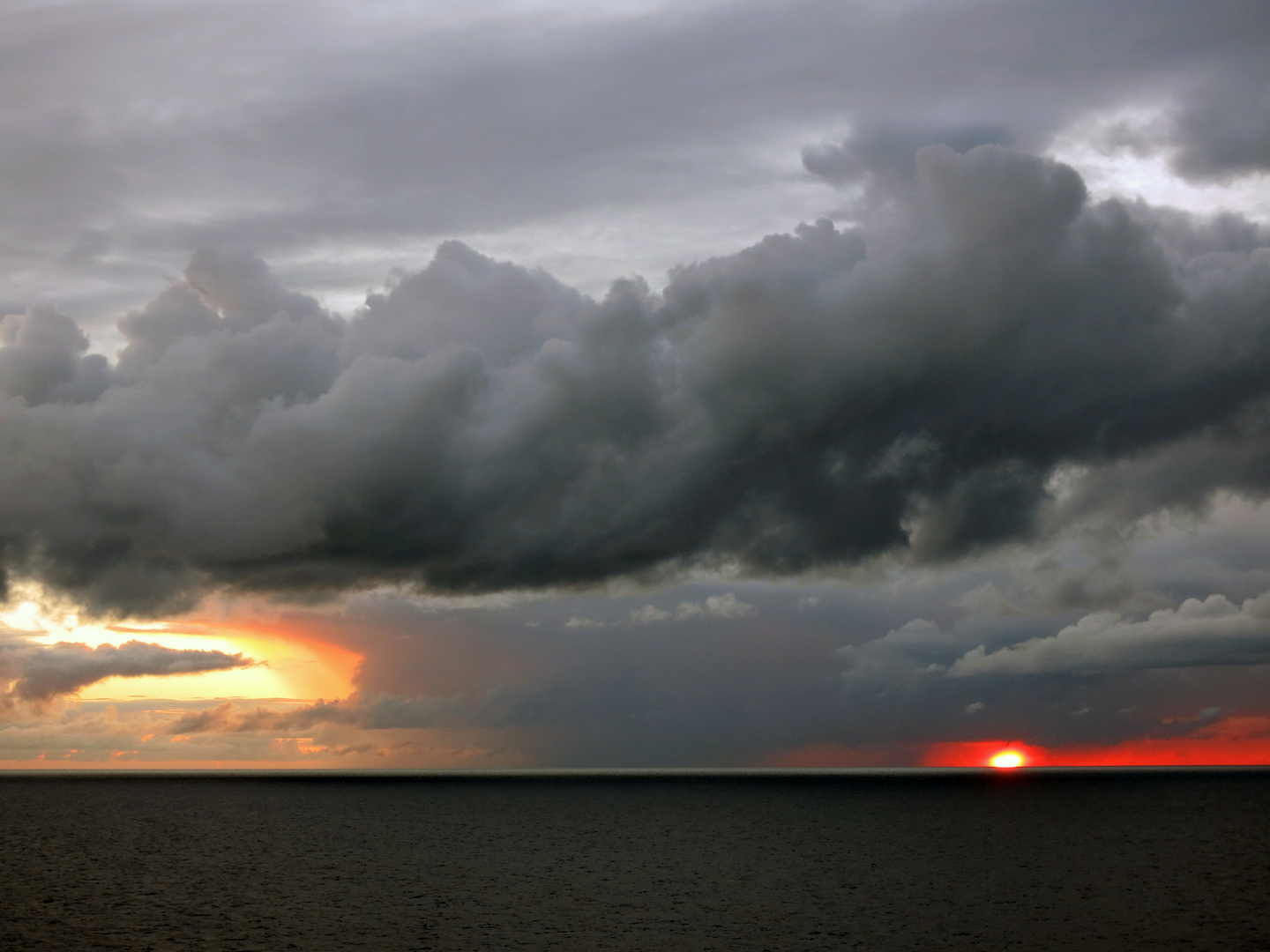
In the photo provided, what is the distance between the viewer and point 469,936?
7594 cm

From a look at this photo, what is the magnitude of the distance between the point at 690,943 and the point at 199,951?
32793 mm

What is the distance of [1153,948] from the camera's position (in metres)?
69.2

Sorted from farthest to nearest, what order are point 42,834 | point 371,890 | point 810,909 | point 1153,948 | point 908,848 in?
point 42,834, point 908,848, point 371,890, point 810,909, point 1153,948

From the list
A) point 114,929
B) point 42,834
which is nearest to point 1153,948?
point 114,929

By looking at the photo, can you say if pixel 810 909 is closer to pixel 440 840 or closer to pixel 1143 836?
pixel 440 840

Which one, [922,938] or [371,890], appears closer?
[922,938]

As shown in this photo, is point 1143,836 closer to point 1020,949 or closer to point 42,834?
point 1020,949

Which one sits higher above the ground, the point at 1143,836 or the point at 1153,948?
the point at 1153,948

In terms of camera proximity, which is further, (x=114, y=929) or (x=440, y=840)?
(x=440, y=840)

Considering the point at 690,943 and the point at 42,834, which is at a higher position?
the point at 690,943

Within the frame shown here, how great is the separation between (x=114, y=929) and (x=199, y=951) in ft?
42.3

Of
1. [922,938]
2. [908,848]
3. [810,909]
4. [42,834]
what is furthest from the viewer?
[42,834]

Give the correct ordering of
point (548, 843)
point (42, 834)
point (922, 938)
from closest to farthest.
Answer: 1. point (922, 938)
2. point (548, 843)
3. point (42, 834)

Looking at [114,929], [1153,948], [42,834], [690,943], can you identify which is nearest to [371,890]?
[114,929]
